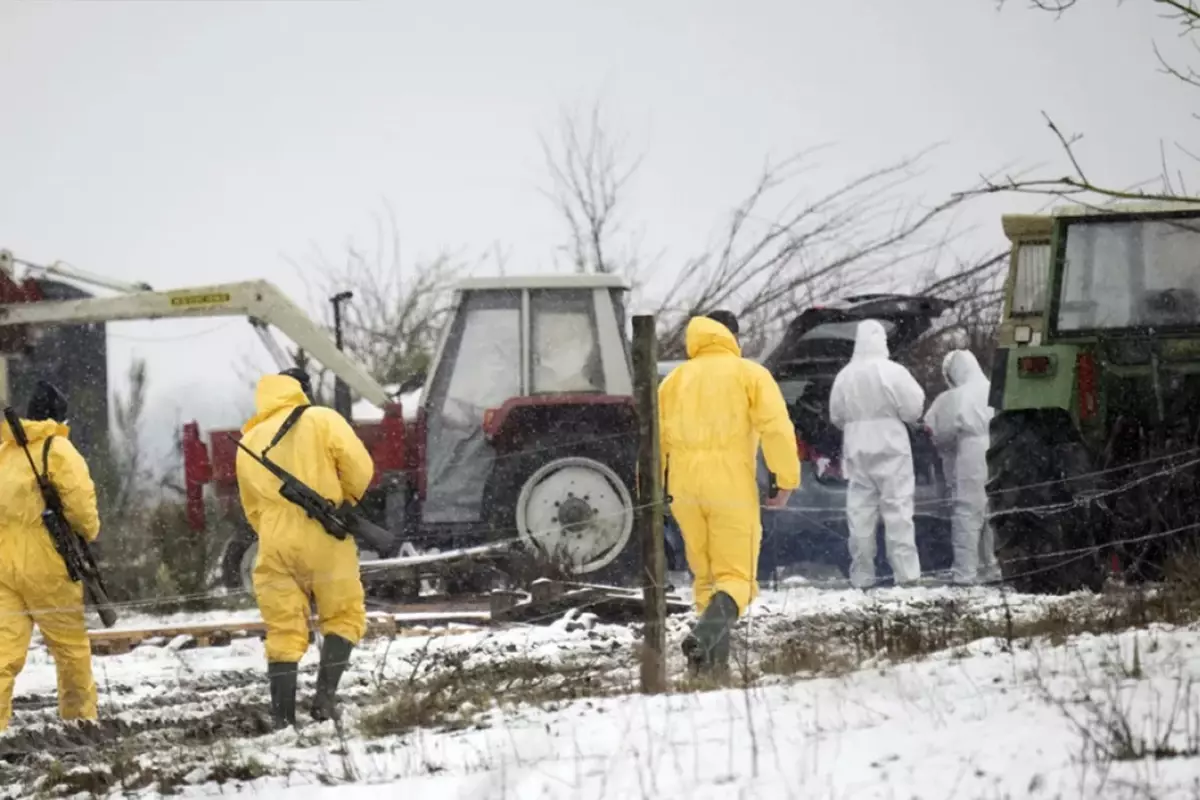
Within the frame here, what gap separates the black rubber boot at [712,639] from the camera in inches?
299

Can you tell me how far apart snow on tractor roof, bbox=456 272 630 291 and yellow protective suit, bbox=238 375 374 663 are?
14.5 ft

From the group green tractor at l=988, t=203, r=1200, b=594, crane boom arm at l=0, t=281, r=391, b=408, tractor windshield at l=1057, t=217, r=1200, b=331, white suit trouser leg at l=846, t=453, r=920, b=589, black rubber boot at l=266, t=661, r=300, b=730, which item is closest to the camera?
black rubber boot at l=266, t=661, r=300, b=730

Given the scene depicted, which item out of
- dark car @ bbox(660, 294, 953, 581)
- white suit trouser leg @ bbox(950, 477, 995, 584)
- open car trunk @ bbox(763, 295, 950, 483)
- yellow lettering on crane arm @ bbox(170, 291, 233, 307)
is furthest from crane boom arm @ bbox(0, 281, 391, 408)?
white suit trouser leg @ bbox(950, 477, 995, 584)

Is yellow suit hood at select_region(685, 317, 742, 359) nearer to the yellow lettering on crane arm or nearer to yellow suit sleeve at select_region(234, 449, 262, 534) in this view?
yellow suit sleeve at select_region(234, 449, 262, 534)

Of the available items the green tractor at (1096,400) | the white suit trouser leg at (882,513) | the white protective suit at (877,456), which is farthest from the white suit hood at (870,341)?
the green tractor at (1096,400)

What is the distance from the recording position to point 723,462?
789cm

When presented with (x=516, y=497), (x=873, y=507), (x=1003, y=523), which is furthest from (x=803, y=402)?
(x=1003, y=523)

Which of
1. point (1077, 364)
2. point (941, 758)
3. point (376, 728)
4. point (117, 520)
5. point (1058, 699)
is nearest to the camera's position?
point (941, 758)

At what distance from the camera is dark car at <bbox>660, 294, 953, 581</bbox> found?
12578 mm

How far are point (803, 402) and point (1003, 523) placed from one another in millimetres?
3563

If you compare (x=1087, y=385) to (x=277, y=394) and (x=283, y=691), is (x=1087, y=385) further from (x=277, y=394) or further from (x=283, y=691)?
(x=283, y=691)

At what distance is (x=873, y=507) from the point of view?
1198 cm

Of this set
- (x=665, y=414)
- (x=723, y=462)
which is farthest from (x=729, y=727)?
(x=665, y=414)

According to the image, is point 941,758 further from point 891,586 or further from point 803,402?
point 803,402
